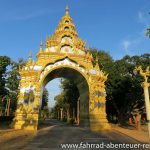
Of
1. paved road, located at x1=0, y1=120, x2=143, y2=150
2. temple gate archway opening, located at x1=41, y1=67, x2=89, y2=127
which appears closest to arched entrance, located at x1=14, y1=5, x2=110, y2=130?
temple gate archway opening, located at x1=41, y1=67, x2=89, y2=127

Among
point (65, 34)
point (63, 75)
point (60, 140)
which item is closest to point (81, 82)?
point (63, 75)

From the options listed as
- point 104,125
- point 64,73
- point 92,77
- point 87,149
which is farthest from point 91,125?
point 87,149

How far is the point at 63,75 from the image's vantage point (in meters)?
30.1

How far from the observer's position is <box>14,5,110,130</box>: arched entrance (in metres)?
24.7

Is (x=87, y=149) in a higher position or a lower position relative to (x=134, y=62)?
lower

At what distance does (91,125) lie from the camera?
2509cm

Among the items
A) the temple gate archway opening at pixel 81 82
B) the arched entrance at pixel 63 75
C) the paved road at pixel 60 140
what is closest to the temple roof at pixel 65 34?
the arched entrance at pixel 63 75

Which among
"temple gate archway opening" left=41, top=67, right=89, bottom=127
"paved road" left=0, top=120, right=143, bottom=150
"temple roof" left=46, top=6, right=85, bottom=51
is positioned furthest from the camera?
"temple roof" left=46, top=6, right=85, bottom=51

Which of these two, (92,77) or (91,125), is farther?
(92,77)

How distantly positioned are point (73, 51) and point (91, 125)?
10166 millimetres

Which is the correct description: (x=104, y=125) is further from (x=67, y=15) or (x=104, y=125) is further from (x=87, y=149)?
(x=67, y=15)

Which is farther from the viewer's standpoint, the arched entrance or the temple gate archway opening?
the temple gate archway opening

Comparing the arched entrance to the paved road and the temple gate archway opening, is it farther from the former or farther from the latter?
the paved road

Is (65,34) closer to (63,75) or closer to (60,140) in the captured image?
(63,75)
